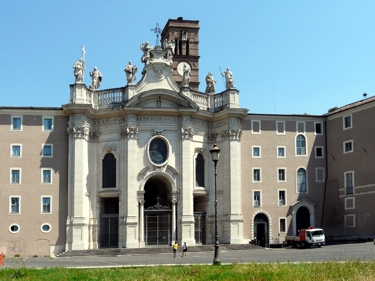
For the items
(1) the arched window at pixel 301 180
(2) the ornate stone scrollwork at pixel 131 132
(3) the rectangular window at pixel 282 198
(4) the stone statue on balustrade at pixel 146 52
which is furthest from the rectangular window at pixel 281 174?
(4) the stone statue on balustrade at pixel 146 52

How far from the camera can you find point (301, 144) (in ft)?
229

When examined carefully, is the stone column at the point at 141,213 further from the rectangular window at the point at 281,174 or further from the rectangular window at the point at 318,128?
the rectangular window at the point at 318,128

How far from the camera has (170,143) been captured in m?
66.6

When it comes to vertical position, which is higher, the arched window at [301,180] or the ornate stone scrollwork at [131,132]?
the ornate stone scrollwork at [131,132]

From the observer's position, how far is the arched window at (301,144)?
69.8 m

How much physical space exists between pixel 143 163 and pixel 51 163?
888cm

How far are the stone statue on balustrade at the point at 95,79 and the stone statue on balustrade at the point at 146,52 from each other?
4.73 metres

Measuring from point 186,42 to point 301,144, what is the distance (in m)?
29.2

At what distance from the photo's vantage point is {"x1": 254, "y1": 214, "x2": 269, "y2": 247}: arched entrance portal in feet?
223

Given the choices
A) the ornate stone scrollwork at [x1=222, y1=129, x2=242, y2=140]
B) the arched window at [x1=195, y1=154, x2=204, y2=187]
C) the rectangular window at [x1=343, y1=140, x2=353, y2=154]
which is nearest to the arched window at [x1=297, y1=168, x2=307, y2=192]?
the rectangular window at [x1=343, y1=140, x2=353, y2=154]

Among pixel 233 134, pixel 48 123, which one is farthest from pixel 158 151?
pixel 48 123

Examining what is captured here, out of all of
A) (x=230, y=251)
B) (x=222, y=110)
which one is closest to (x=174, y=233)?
(x=230, y=251)

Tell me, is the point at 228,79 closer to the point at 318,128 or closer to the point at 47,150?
the point at 318,128

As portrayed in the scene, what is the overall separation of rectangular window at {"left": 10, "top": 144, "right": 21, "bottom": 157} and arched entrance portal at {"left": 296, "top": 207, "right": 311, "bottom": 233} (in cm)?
2884
